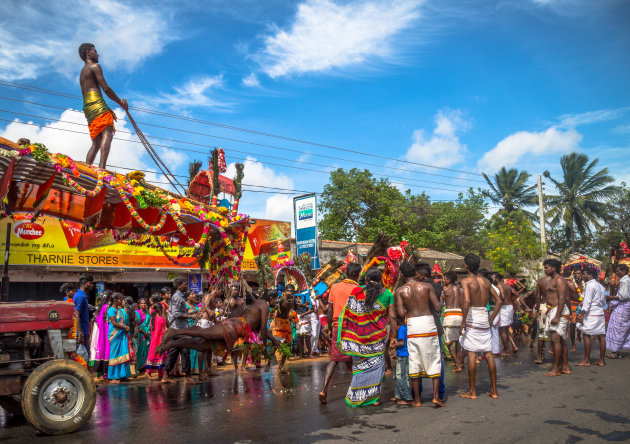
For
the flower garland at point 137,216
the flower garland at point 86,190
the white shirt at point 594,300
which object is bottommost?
the white shirt at point 594,300

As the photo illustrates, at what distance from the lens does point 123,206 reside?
9336 mm

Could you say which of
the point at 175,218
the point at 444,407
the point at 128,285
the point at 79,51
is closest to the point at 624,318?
the point at 444,407

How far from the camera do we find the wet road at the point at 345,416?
209 inches

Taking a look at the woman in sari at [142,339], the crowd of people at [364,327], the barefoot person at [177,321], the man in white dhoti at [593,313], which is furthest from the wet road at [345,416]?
the woman in sari at [142,339]

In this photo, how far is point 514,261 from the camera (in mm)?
30734

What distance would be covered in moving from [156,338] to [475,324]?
7057 mm

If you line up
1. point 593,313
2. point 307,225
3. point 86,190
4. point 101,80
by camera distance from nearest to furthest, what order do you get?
1. point 86,190
2. point 101,80
3. point 593,313
4. point 307,225

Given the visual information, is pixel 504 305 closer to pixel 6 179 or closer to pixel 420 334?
pixel 420 334

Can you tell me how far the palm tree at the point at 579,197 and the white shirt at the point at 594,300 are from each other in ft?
104

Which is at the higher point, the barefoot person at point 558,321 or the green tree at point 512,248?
the green tree at point 512,248

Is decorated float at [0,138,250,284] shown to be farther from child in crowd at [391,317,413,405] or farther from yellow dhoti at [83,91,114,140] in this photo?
child in crowd at [391,317,413,405]

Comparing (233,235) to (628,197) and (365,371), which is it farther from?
(628,197)

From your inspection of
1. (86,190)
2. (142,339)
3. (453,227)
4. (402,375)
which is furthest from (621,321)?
(453,227)

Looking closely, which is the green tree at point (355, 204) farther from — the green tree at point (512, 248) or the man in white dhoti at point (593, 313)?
the man in white dhoti at point (593, 313)
